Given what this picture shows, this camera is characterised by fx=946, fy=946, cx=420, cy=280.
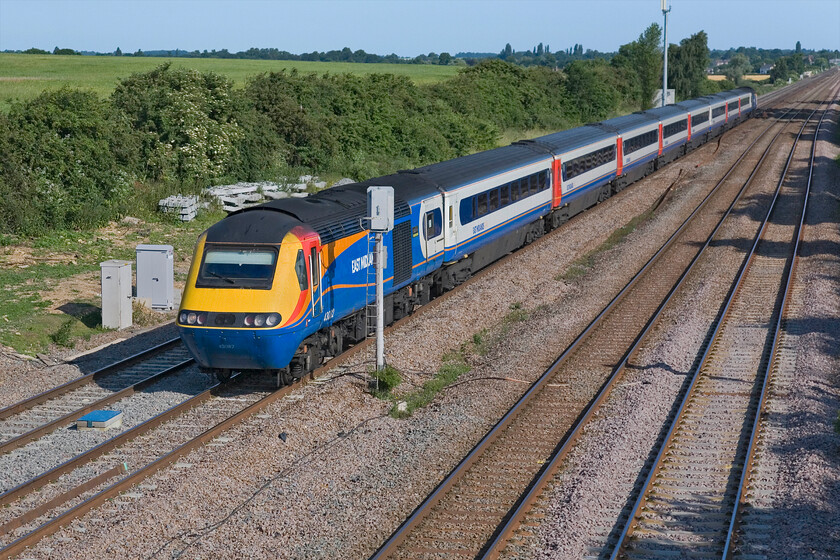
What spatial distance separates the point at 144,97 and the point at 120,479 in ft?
87.2

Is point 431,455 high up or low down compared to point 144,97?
down

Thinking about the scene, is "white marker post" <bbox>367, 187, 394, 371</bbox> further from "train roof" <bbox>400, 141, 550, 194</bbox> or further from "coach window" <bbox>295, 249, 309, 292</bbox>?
"train roof" <bbox>400, 141, 550, 194</bbox>

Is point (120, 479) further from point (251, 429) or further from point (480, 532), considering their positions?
point (480, 532)

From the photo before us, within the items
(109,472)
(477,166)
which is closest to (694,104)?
(477,166)

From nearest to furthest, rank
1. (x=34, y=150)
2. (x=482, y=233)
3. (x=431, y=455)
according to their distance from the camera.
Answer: (x=431, y=455)
(x=482, y=233)
(x=34, y=150)

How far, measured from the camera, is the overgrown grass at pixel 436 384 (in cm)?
1503

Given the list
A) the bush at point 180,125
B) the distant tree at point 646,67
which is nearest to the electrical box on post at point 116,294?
the bush at point 180,125

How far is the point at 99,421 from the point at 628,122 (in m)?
31.7

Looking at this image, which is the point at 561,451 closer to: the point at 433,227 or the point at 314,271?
the point at 314,271

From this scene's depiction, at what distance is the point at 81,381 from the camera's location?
16.0m

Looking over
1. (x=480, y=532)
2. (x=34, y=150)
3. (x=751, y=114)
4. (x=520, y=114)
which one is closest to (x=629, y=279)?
(x=480, y=532)

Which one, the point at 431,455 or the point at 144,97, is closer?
the point at 431,455

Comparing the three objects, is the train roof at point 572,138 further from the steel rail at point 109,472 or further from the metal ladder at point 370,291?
the steel rail at point 109,472

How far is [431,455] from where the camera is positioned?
1302 centimetres
